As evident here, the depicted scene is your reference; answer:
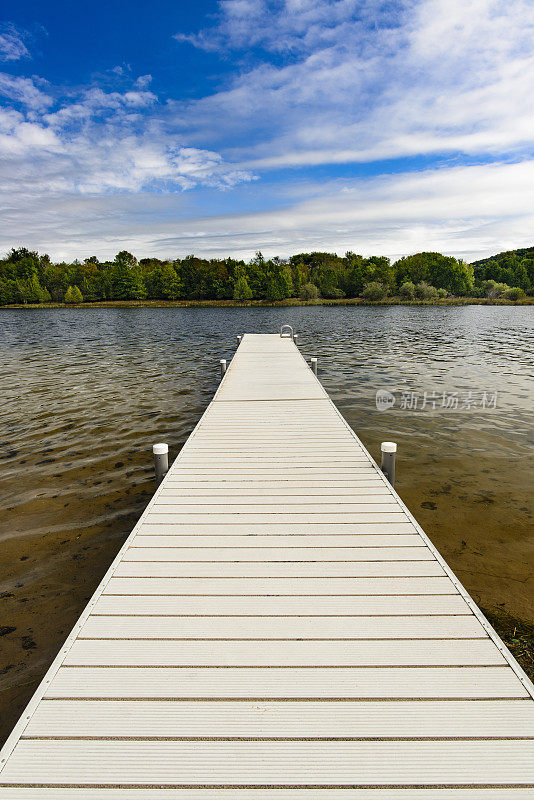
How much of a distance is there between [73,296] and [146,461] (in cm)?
9787

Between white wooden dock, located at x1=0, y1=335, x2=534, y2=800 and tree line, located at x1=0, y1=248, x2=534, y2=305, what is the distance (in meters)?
90.8

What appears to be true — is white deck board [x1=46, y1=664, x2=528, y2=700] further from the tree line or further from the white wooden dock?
the tree line

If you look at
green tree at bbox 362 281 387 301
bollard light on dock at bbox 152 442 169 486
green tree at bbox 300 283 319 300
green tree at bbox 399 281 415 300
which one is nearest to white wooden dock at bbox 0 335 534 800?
bollard light on dock at bbox 152 442 169 486

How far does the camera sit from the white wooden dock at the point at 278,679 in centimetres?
208

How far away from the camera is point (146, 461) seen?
848 cm

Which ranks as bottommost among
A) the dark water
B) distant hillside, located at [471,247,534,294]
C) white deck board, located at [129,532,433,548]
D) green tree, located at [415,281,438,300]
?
the dark water

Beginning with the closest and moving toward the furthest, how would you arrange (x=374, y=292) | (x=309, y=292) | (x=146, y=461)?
(x=146, y=461) → (x=374, y=292) → (x=309, y=292)

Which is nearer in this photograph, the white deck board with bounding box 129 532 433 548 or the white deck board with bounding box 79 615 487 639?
the white deck board with bounding box 79 615 487 639

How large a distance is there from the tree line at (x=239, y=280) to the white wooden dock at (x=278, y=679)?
9079 cm

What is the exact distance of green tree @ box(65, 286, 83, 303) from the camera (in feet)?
307

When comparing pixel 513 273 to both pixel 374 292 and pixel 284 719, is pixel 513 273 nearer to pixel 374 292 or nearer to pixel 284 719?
pixel 374 292

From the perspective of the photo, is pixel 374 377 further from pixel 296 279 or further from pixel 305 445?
pixel 296 279

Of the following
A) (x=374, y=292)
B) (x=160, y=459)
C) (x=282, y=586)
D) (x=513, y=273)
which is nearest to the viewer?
(x=282, y=586)

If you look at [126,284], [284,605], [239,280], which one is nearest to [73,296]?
[126,284]
